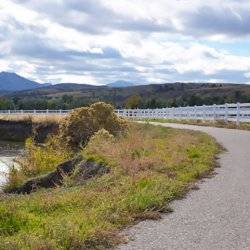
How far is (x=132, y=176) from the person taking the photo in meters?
12.1

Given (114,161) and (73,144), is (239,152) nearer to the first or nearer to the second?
(114,161)

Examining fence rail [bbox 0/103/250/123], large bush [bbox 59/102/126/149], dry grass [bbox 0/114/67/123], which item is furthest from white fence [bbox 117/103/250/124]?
dry grass [bbox 0/114/67/123]

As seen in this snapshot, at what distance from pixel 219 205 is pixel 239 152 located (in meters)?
8.37

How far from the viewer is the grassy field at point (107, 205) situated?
7.59 meters

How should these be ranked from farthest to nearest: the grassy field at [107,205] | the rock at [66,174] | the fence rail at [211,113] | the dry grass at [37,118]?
1. the dry grass at [37,118]
2. the fence rail at [211,113]
3. the rock at [66,174]
4. the grassy field at [107,205]

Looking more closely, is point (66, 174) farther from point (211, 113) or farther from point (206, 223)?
point (211, 113)

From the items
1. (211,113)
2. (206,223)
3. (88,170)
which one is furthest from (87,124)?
(206,223)

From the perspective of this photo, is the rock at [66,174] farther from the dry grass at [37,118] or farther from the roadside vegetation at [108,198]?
the dry grass at [37,118]

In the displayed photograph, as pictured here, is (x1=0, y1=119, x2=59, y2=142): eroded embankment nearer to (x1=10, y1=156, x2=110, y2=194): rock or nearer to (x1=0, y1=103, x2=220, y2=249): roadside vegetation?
(x1=10, y1=156, x2=110, y2=194): rock

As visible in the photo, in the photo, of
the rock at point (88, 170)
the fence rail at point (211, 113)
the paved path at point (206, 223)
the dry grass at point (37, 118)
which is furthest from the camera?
the dry grass at point (37, 118)

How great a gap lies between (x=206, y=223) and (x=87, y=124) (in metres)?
20.2

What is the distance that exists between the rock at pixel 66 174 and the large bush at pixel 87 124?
25.5 ft

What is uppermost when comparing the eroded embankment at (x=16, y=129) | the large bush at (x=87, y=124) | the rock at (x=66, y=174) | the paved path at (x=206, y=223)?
the large bush at (x=87, y=124)

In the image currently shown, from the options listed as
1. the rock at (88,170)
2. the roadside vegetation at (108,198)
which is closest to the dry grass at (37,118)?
the roadside vegetation at (108,198)
